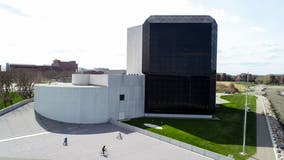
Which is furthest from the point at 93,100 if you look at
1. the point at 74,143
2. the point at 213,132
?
the point at 213,132

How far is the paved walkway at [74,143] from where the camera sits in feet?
70.3

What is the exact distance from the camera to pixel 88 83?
41.3m

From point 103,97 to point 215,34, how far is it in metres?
23.4

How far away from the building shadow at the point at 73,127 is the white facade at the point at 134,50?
13291 mm

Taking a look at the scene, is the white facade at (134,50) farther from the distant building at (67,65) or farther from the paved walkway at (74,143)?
the distant building at (67,65)

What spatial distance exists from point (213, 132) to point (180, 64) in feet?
45.4

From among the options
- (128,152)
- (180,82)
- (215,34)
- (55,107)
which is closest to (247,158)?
(128,152)

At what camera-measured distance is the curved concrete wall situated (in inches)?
1305

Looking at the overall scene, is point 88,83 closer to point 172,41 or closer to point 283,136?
point 172,41

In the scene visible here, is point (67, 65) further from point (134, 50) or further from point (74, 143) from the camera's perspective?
point (74, 143)

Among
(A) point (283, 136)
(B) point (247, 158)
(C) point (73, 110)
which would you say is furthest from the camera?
(C) point (73, 110)

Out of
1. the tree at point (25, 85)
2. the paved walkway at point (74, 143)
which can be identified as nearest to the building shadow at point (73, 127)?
the paved walkway at point (74, 143)

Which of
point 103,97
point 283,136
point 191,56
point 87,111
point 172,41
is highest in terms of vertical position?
point 172,41

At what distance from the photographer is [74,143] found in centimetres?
2464
